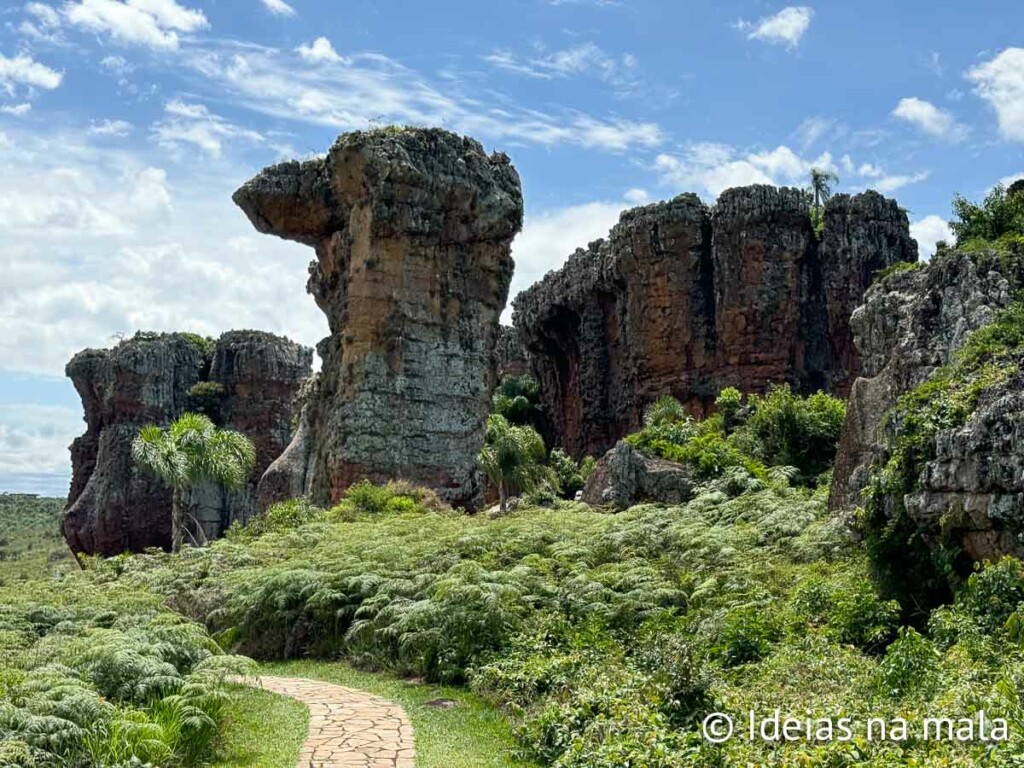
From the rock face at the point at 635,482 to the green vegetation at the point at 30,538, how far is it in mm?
27040

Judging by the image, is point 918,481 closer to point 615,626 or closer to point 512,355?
point 615,626

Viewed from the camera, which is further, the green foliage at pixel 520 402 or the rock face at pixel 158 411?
the green foliage at pixel 520 402

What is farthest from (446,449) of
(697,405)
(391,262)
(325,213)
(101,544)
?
(101,544)

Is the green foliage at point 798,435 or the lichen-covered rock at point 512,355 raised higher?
the lichen-covered rock at point 512,355

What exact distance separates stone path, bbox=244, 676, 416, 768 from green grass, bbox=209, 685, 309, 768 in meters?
0.13

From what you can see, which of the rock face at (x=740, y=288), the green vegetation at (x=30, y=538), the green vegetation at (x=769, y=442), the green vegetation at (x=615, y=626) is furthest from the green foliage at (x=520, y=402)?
the green vegetation at (x=615, y=626)

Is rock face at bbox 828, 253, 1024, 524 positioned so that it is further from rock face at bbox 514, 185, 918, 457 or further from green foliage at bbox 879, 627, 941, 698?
rock face at bbox 514, 185, 918, 457

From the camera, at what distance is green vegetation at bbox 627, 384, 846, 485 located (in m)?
24.9

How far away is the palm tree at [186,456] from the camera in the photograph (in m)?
30.5

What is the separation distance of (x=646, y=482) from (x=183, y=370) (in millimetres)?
29919

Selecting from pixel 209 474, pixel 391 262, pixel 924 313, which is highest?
pixel 391 262

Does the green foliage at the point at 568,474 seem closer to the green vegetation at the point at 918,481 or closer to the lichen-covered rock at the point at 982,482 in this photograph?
the green vegetation at the point at 918,481

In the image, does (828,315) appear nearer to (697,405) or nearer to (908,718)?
(697,405)

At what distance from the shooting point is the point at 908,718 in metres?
7.10
